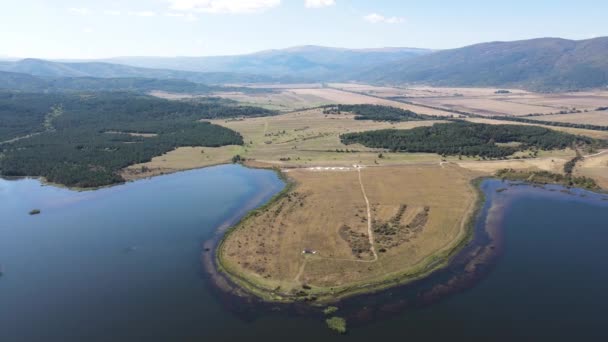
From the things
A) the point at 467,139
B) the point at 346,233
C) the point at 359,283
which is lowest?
the point at 359,283

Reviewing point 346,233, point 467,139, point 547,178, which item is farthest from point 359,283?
point 467,139

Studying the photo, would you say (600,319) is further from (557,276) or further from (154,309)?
(154,309)

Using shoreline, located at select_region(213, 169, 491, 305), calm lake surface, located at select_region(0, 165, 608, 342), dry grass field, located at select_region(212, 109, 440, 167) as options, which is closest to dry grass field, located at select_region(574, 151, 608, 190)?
calm lake surface, located at select_region(0, 165, 608, 342)

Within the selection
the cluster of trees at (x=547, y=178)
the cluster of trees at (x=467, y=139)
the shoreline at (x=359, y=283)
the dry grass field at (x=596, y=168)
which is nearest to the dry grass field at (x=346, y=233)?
the shoreline at (x=359, y=283)

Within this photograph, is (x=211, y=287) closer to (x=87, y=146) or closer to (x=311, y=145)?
(x=311, y=145)

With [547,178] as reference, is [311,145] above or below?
below

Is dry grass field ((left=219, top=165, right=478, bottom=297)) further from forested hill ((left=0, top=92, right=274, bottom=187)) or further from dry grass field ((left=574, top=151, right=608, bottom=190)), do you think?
forested hill ((left=0, top=92, right=274, bottom=187))

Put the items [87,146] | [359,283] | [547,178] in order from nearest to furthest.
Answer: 1. [359,283]
2. [547,178]
3. [87,146]

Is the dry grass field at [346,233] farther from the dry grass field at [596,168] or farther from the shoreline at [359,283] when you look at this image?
the dry grass field at [596,168]
